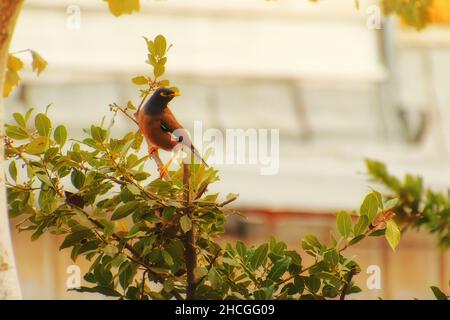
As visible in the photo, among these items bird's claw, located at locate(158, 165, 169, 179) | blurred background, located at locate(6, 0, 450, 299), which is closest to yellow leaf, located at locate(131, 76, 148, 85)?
bird's claw, located at locate(158, 165, 169, 179)

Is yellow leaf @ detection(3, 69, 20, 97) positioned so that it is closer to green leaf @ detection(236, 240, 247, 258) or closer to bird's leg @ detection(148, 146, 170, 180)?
bird's leg @ detection(148, 146, 170, 180)

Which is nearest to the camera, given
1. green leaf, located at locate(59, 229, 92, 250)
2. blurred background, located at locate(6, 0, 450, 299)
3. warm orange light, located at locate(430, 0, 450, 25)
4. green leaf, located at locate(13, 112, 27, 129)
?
green leaf, located at locate(59, 229, 92, 250)

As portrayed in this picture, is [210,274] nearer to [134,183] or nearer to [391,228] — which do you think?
[134,183]

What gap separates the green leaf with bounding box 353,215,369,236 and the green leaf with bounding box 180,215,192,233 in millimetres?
282

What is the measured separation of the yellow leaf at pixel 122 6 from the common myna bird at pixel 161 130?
0.19 m

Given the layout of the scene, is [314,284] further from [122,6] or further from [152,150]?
[122,6]

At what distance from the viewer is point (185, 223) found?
4.74ft

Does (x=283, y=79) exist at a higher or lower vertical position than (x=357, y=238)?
higher

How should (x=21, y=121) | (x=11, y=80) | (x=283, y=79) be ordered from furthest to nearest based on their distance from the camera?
(x=283, y=79) → (x=11, y=80) → (x=21, y=121)

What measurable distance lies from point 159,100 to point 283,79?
22.9 ft

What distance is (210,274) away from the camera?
1.49m

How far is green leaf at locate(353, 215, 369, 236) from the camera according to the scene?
5.19 feet

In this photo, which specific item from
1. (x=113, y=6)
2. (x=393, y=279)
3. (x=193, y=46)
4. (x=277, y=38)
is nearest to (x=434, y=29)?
(x=277, y=38)


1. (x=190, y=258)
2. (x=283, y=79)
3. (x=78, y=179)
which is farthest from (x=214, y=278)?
(x=283, y=79)
